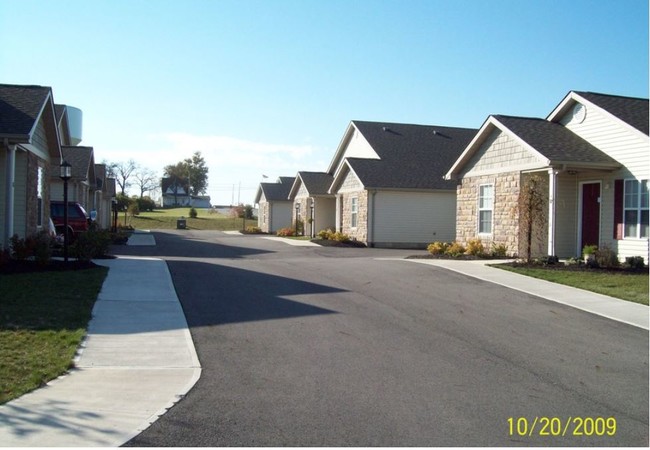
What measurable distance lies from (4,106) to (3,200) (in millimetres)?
2542

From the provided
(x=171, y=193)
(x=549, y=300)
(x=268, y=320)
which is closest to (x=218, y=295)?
(x=268, y=320)

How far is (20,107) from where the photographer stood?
17.0 metres

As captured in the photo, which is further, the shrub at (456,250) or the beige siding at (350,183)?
the beige siding at (350,183)

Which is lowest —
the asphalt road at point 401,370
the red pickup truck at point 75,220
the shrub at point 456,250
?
the asphalt road at point 401,370

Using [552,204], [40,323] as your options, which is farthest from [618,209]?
[40,323]

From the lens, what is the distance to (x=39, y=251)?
1560 cm

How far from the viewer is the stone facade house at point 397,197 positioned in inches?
1164

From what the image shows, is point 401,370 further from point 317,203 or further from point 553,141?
point 317,203

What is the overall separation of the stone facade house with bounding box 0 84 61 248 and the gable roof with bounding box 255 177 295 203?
1128 inches

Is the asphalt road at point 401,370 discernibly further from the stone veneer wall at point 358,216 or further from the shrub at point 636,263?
the stone veneer wall at point 358,216

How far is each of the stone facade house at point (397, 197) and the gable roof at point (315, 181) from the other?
13.6ft

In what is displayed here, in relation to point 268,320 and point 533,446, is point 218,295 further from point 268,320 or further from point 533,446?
point 533,446

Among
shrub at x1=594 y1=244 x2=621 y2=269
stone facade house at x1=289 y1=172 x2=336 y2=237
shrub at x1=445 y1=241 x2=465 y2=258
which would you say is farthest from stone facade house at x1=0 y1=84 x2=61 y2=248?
stone facade house at x1=289 y1=172 x2=336 y2=237

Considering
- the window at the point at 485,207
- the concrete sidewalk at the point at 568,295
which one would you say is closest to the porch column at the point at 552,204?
the concrete sidewalk at the point at 568,295
